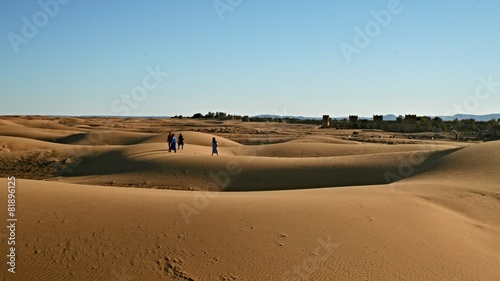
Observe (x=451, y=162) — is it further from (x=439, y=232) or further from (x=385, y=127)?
(x=385, y=127)

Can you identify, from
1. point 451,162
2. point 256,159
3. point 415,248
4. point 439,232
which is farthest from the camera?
point 256,159

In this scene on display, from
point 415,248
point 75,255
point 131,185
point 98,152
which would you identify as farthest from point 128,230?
point 98,152

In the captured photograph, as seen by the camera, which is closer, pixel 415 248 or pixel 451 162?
pixel 415 248

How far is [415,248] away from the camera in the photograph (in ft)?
22.6

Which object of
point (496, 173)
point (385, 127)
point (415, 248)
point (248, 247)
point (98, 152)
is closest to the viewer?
point (248, 247)

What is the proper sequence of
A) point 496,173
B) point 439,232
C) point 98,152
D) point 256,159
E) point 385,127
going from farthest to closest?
point 385,127, point 98,152, point 256,159, point 496,173, point 439,232

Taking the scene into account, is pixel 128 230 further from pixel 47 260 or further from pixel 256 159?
pixel 256 159

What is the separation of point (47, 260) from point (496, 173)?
52.1 ft

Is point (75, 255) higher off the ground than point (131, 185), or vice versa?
point (75, 255)

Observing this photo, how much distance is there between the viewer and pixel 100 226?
6688 millimetres

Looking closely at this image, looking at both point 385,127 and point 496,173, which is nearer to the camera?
point 496,173

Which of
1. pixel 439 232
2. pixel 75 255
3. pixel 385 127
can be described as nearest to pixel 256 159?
pixel 439 232

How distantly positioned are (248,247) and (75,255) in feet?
8.85

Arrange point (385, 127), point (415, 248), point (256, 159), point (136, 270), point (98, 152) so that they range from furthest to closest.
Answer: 1. point (385, 127)
2. point (98, 152)
3. point (256, 159)
4. point (415, 248)
5. point (136, 270)
